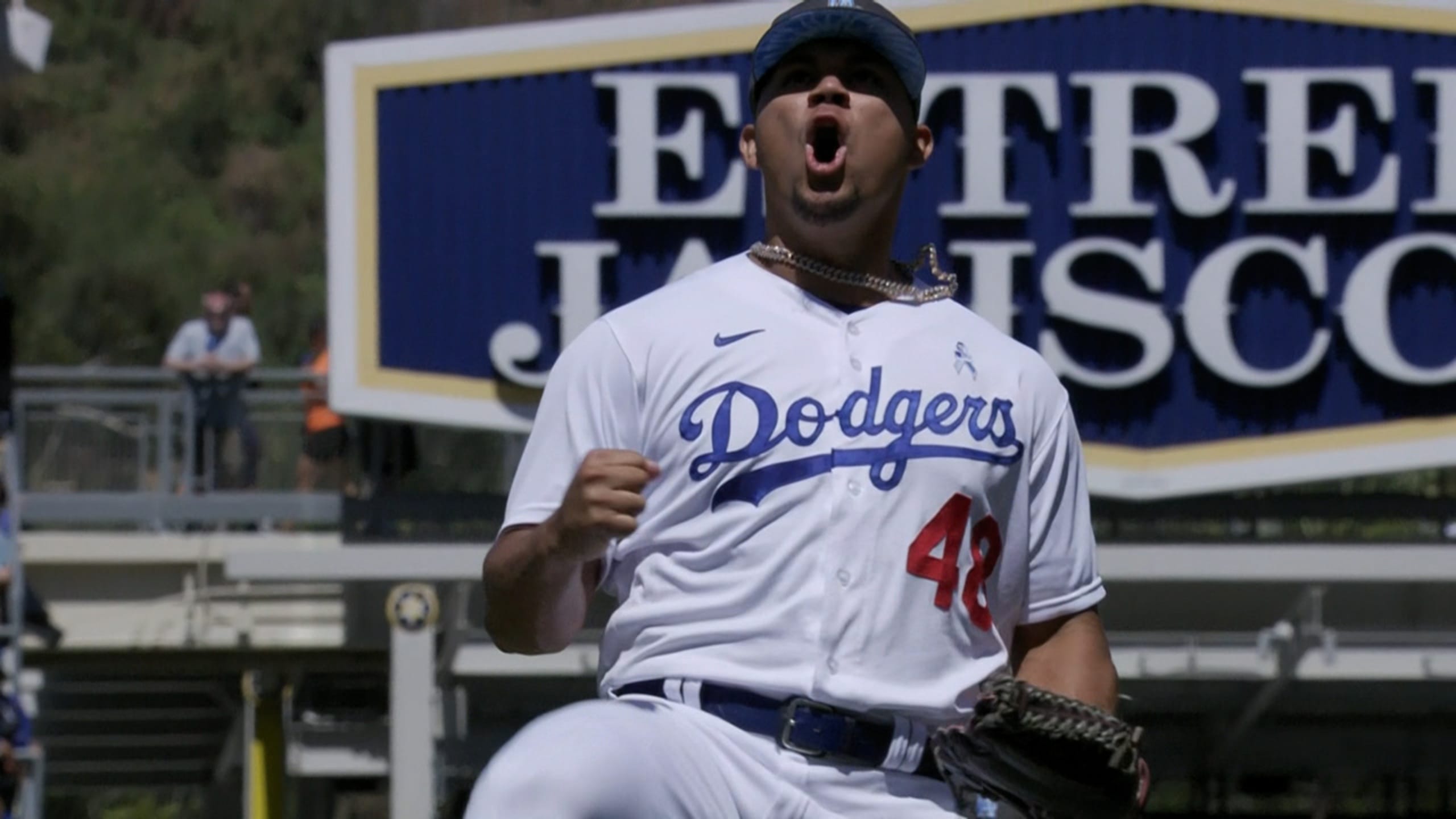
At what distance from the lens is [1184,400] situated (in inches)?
567

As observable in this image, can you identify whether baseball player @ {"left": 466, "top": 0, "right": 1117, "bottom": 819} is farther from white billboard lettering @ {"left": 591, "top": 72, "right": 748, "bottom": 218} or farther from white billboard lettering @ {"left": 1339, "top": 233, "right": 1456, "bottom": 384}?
white billboard lettering @ {"left": 1339, "top": 233, "right": 1456, "bottom": 384}

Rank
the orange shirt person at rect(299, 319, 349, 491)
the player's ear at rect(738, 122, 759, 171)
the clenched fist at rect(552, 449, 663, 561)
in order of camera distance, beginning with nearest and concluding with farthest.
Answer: the clenched fist at rect(552, 449, 663, 561) → the player's ear at rect(738, 122, 759, 171) → the orange shirt person at rect(299, 319, 349, 491)

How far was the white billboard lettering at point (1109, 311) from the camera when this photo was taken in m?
14.3

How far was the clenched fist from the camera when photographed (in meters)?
3.29

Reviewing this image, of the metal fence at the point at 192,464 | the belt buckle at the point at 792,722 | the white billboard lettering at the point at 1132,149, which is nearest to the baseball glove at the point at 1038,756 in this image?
the belt buckle at the point at 792,722

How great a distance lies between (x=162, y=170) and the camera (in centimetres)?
4172

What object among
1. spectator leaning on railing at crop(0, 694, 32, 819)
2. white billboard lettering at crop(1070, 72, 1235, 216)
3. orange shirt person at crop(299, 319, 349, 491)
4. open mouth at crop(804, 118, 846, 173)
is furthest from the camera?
orange shirt person at crop(299, 319, 349, 491)

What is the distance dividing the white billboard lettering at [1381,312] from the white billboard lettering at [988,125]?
176 centimetres

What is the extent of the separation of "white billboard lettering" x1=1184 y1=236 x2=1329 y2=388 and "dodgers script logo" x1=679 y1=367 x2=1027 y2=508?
10.9 metres

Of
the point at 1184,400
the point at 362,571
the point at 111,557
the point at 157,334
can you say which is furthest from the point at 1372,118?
the point at 157,334

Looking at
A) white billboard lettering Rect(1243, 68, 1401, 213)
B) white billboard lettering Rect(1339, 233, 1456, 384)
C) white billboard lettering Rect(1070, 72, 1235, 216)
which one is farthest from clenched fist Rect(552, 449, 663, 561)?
white billboard lettering Rect(1339, 233, 1456, 384)

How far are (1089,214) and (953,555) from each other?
10899 millimetres

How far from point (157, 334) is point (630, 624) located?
36.1m

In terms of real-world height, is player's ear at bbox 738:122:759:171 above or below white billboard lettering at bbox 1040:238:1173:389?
below
